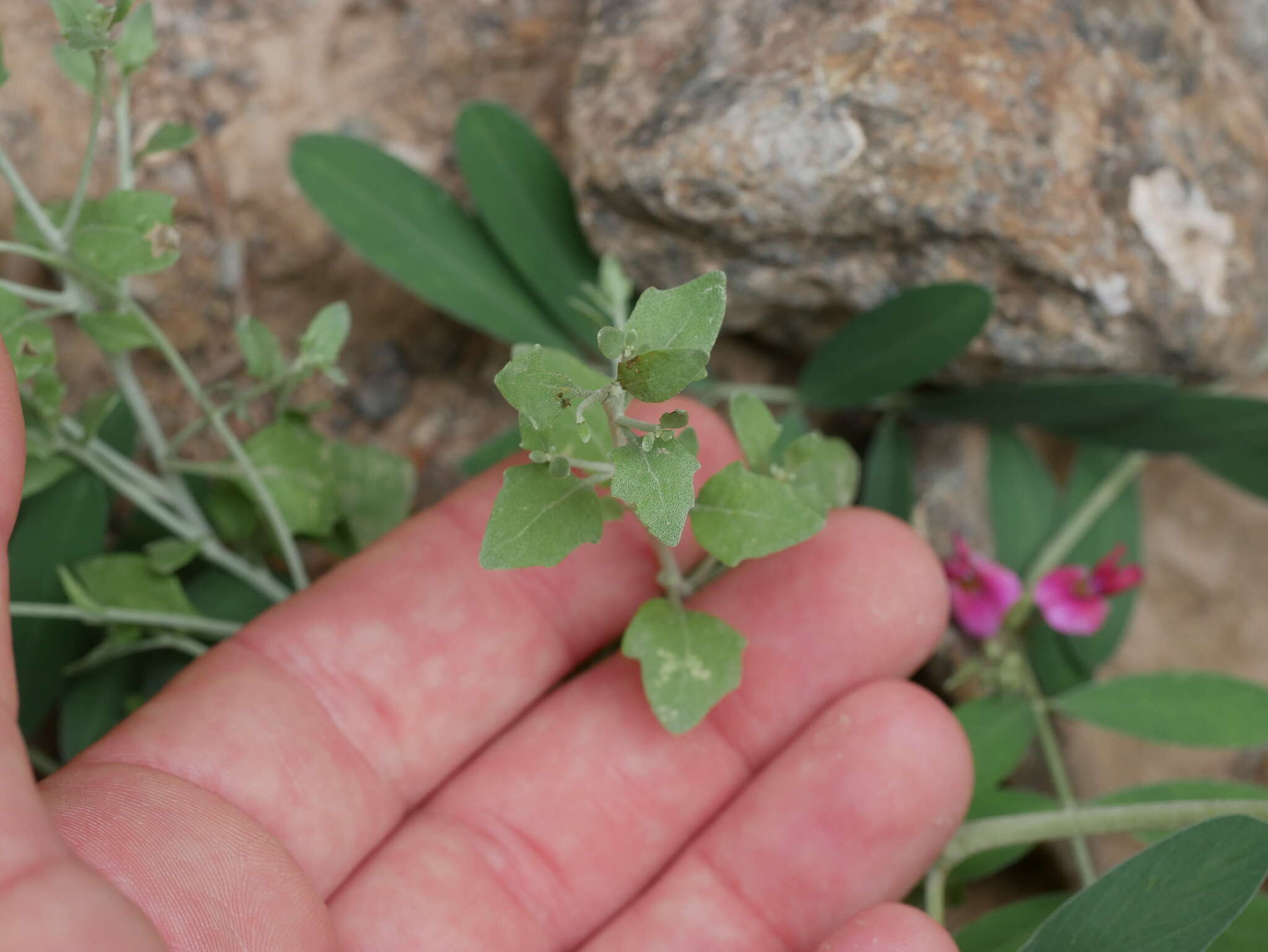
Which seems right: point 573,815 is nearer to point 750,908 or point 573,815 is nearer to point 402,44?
point 750,908

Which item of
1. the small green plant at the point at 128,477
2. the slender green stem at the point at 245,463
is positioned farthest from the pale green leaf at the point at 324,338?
the slender green stem at the point at 245,463

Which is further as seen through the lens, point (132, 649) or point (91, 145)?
point (132, 649)

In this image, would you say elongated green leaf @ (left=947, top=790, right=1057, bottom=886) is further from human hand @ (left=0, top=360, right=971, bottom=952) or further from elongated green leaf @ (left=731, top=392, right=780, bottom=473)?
elongated green leaf @ (left=731, top=392, right=780, bottom=473)

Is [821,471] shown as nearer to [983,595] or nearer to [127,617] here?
[983,595]

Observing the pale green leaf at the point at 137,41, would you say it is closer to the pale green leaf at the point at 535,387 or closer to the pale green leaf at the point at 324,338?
the pale green leaf at the point at 324,338

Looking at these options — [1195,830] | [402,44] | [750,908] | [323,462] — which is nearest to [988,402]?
[1195,830]

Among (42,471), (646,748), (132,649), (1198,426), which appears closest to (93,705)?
(132,649)
